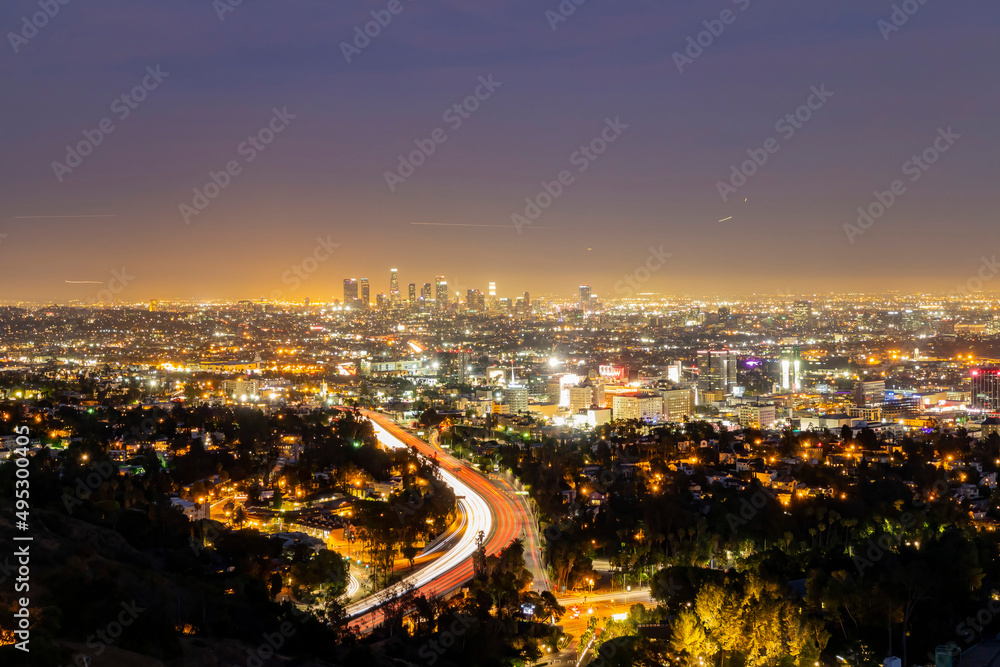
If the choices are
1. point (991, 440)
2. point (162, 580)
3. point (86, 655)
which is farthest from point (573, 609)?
point (991, 440)

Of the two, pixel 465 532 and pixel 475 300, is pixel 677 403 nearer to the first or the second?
A: pixel 465 532

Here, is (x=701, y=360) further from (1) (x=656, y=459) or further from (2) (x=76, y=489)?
(2) (x=76, y=489)

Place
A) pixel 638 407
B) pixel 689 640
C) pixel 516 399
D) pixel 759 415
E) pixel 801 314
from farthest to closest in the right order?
pixel 801 314, pixel 516 399, pixel 638 407, pixel 759 415, pixel 689 640

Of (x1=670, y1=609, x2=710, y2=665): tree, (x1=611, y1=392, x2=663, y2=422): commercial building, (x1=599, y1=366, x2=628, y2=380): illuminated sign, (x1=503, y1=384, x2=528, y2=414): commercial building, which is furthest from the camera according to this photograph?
(x1=599, y1=366, x2=628, y2=380): illuminated sign

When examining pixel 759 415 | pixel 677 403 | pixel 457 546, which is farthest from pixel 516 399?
pixel 457 546

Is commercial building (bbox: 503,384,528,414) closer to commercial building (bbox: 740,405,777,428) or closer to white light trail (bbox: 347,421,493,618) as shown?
commercial building (bbox: 740,405,777,428)

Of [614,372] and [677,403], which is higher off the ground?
[614,372]

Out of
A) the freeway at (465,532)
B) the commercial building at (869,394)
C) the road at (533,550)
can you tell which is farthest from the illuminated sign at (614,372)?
the road at (533,550)

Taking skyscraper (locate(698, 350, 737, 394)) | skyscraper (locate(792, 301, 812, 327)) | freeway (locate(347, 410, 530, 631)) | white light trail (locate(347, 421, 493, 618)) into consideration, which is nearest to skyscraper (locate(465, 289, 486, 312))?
skyscraper (locate(792, 301, 812, 327))
